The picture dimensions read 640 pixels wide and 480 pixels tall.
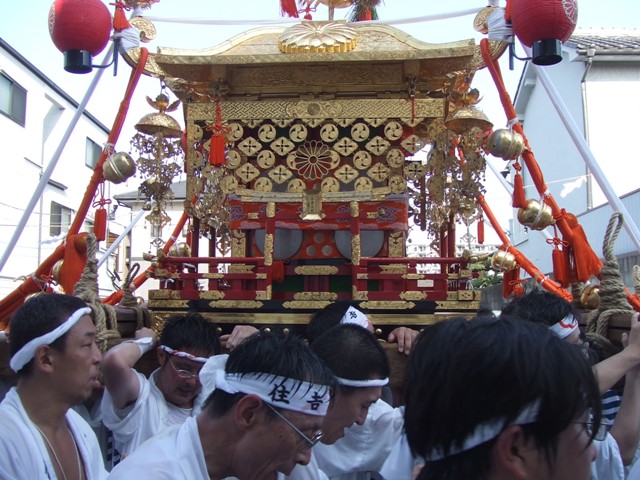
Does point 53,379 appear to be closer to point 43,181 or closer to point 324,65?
point 43,181

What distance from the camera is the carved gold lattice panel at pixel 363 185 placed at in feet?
17.9

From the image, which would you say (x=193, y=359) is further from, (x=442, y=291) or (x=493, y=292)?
(x=493, y=292)

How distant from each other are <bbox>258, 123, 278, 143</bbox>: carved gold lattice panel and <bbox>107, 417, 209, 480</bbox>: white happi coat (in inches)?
165

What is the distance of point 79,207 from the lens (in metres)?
4.73

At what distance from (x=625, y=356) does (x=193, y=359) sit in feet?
5.77

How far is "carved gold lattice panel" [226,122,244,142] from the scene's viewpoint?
5512 millimetres

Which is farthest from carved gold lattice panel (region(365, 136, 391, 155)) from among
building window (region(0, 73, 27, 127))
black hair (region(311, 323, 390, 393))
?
building window (region(0, 73, 27, 127))

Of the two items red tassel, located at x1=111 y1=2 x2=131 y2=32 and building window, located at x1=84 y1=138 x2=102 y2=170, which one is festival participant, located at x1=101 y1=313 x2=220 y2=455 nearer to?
red tassel, located at x1=111 y1=2 x2=131 y2=32

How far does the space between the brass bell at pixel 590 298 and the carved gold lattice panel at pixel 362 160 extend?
2.30 metres

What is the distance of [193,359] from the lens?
266 centimetres

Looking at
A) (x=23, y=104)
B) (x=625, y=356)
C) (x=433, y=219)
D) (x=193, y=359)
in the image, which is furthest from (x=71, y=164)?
(x=625, y=356)

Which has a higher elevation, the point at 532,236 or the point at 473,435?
the point at 532,236

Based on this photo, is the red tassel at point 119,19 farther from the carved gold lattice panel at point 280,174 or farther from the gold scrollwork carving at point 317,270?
the gold scrollwork carving at point 317,270

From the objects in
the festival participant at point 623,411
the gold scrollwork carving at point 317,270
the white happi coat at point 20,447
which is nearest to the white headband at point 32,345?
the white happi coat at point 20,447
